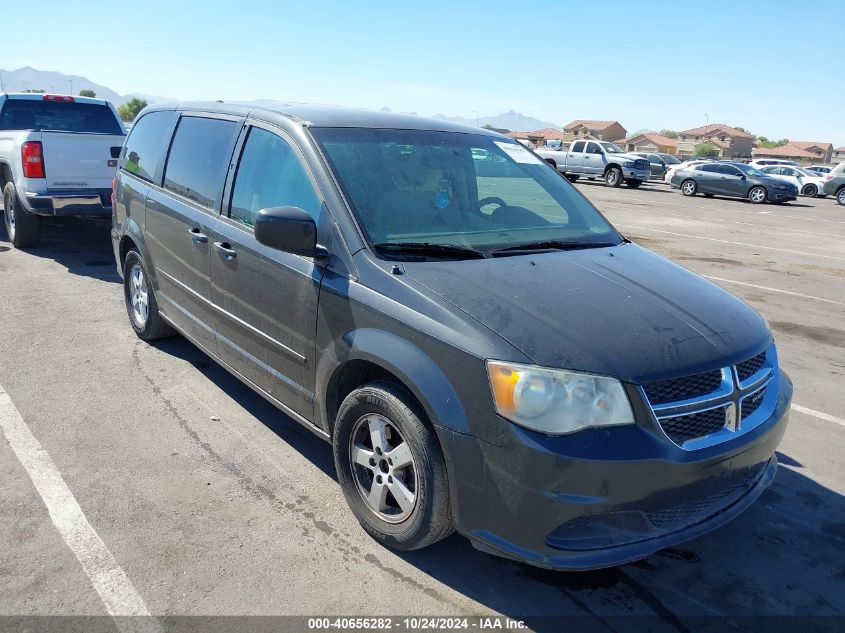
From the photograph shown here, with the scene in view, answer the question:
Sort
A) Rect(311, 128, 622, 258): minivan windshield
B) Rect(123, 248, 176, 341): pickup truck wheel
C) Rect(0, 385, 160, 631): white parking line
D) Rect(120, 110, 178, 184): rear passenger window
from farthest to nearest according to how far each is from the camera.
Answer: Rect(123, 248, 176, 341): pickup truck wheel < Rect(120, 110, 178, 184): rear passenger window < Rect(311, 128, 622, 258): minivan windshield < Rect(0, 385, 160, 631): white parking line

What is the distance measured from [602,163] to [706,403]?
1145 inches

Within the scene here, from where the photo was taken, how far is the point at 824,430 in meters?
4.62

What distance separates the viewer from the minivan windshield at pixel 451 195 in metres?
3.33

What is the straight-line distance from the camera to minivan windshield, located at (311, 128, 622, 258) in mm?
3332

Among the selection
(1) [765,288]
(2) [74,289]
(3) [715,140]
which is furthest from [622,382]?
(3) [715,140]

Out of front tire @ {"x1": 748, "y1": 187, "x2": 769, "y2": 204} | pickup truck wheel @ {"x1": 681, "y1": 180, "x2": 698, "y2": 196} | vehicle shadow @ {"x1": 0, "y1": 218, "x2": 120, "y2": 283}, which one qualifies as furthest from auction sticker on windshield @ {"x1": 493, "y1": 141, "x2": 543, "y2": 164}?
pickup truck wheel @ {"x1": 681, "y1": 180, "x2": 698, "y2": 196}

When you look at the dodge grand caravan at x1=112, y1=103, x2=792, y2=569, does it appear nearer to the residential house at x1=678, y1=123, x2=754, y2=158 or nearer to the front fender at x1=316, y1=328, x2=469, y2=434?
the front fender at x1=316, y1=328, x2=469, y2=434

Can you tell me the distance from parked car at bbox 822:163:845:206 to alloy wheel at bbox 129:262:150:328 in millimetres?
29906

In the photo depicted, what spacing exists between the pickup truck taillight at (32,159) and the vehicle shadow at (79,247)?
3.74 feet

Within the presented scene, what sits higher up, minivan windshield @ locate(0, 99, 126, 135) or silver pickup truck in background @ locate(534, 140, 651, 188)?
minivan windshield @ locate(0, 99, 126, 135)

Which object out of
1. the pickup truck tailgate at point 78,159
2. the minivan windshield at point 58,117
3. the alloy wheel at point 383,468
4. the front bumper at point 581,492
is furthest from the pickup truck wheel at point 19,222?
the front bumper at point 581,492

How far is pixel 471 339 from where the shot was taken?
2602 millimetres

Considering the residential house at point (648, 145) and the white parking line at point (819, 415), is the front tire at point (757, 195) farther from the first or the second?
the residential house at point (648, 145)

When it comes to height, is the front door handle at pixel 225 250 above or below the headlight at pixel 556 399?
above
